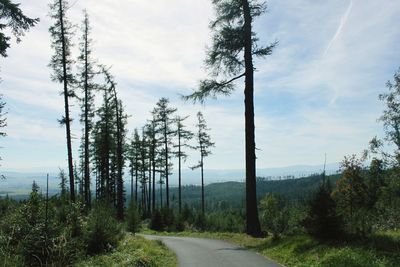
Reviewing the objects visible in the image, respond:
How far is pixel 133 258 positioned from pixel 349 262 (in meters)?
6.07

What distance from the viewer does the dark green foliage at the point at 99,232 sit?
14.1 meters

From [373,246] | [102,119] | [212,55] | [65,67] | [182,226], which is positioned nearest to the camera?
[373,246]

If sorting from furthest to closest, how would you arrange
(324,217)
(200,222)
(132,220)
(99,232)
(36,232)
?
(200,222) < (132,220) < (99,232) < (324,217) < (36,232)

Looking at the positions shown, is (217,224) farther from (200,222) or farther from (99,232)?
(99,232)

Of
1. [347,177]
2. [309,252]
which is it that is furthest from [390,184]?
[309,252]

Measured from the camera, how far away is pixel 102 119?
4344 cm

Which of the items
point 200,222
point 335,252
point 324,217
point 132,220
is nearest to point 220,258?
point 324,217

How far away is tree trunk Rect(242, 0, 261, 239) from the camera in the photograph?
716 inches

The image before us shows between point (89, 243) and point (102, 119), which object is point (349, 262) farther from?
point (102, 119)

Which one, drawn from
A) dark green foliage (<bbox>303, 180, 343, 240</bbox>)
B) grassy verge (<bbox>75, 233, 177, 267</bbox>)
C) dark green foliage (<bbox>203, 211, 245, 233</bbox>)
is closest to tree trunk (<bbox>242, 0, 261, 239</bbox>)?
grassy verge (<bbox>75, 233, 177, 267</bbox>)

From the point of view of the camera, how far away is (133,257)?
1210 cm

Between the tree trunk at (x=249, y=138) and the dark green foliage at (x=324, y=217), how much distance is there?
17.9 feet

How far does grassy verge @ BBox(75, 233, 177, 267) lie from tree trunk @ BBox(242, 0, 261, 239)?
4.58 m

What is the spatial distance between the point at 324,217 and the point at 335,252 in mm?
1890
